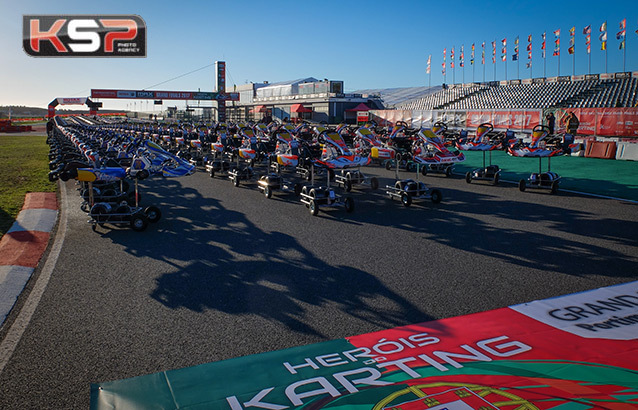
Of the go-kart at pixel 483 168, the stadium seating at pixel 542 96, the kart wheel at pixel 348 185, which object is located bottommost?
→ the kart wheel at pixel 348 185

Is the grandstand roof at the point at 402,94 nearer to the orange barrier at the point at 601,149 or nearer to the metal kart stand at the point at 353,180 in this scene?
the orange barrier at the point at 601,149

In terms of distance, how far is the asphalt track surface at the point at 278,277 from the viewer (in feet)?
17.0

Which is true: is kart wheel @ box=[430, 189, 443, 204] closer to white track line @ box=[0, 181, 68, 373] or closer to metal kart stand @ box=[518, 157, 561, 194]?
metal kart stand @ box=[518, 157, 561, 194]

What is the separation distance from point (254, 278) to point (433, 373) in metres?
3.57

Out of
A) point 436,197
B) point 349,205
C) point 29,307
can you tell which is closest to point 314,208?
point 349,205

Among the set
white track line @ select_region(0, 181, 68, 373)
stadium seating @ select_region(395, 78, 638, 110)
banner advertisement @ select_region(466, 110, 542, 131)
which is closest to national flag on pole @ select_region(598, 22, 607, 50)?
stadium seating @ select_region(395, 78, 638, 110)

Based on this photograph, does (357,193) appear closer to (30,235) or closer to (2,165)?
(30,235)

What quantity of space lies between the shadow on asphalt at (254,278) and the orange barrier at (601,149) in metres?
20.7

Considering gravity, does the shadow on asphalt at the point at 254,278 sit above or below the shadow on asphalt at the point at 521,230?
below

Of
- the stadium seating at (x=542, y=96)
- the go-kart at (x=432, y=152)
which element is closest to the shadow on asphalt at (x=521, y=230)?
the go-kart at (x=432, y=152)

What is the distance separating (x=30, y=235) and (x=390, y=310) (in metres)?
8.31

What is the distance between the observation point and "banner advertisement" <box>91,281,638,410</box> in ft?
13.8

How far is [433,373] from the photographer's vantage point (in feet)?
15.3

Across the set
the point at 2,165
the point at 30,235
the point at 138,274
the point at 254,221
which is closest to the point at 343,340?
the point at 138,274
